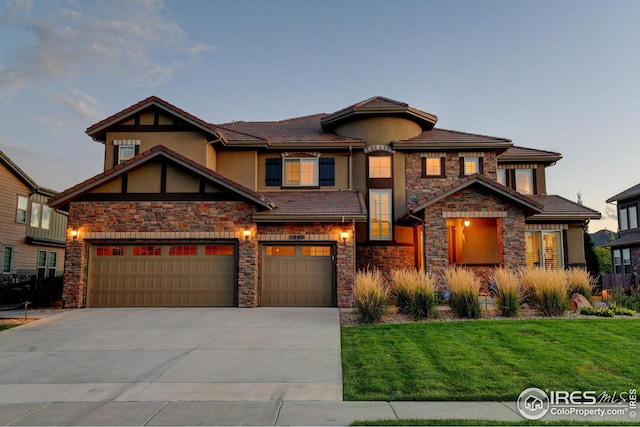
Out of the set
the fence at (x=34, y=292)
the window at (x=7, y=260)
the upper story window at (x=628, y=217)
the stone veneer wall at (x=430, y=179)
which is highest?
the stone veneer wall at (x=430, y=179)

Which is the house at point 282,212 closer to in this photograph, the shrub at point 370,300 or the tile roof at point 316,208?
the tile roof at point 316,208

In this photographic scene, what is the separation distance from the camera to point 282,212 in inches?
576

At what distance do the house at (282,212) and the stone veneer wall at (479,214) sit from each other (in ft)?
0.12

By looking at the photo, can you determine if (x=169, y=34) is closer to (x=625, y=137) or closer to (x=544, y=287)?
(x=544, y=287)

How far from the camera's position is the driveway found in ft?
20.3

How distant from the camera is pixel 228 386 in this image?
639cm

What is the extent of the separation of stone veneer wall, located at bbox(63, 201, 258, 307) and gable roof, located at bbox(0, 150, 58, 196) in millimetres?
9242

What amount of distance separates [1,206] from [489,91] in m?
26.8

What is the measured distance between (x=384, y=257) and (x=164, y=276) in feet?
29.4

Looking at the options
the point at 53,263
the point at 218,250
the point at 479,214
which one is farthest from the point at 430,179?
the point at 53,263

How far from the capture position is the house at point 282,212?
47.6 ft

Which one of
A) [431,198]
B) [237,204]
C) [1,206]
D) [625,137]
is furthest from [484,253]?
[1,206]

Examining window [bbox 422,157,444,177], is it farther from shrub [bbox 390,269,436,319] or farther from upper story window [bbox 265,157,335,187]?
shrub [bbox 390,269,436,319]

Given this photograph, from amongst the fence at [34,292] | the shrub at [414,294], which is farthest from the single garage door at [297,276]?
the fence at [34,292]
